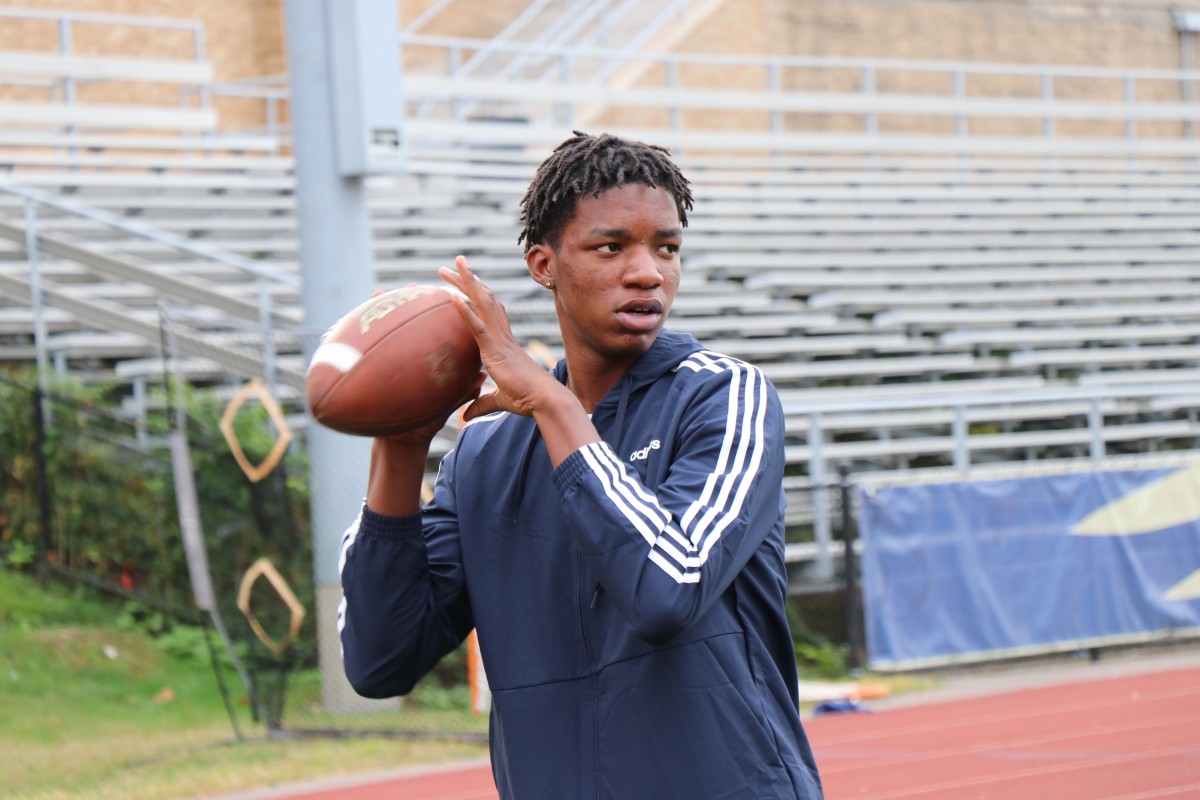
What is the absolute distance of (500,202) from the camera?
15789 millimetres

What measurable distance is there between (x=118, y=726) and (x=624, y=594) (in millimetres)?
7051

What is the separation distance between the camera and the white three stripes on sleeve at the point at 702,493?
1.98 m

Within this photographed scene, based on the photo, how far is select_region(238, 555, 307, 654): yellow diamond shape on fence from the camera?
8.33m

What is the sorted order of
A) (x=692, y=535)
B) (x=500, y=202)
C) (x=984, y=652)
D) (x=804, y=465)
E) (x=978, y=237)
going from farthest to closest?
1. (x=978, y=237)
2. (x=500, y=202)
3. (x=804, y=465)
4. (x=984, y=652)
5. (x=692, y=535)

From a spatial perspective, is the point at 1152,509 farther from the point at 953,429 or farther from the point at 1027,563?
the point at 953,429

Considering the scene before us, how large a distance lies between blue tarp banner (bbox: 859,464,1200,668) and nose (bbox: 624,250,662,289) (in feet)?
25.6

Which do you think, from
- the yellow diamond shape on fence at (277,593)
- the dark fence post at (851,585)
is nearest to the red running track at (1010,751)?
the dark fence post at (851,585)

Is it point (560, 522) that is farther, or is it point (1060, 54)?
point (1060, 54)

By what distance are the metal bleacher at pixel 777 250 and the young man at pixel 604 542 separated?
6983 mm

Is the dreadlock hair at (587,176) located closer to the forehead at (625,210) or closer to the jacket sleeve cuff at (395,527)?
the forehead at (625,210)

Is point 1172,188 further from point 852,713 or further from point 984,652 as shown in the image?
point 852,713

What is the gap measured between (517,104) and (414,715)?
10.1 meters

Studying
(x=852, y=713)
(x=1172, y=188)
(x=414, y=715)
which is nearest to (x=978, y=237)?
(x=1172, y=188)

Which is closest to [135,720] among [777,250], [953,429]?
[953,429]
